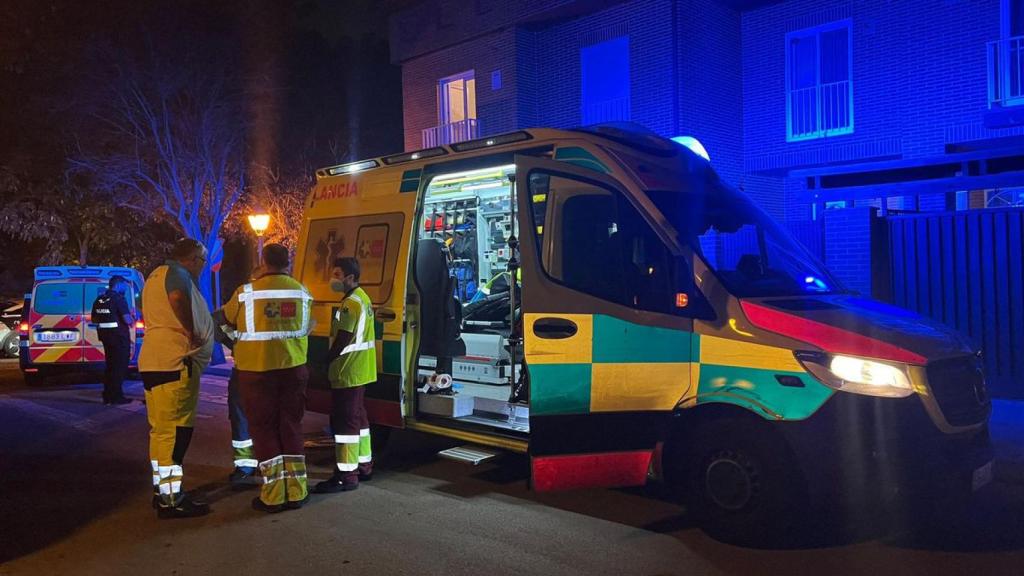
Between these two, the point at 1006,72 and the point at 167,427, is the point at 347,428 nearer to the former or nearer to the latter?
the point at 167,427

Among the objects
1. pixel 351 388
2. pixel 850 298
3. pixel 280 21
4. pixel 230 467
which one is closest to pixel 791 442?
pixel 850 298

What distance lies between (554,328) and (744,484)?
1509mm

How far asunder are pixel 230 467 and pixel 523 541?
3.32 m

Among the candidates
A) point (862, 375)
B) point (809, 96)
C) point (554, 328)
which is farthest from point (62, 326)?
point (809, 96)

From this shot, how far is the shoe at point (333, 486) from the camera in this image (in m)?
6.21

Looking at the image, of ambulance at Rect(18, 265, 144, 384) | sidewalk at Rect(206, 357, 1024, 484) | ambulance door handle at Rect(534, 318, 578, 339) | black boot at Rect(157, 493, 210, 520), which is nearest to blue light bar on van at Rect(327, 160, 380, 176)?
ambulance door handle at Rect(534, 318, 578, 339)

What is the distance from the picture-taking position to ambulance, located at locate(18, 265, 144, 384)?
12930mm

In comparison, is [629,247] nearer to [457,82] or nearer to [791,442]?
[791,442]

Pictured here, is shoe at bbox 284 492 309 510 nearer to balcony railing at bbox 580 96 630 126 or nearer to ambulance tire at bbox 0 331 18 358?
balcony railing at bbox 580 96 630 126

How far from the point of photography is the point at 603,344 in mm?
5199

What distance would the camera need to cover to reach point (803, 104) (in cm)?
1481

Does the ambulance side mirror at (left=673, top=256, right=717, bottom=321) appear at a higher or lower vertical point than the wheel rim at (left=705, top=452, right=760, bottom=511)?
higher

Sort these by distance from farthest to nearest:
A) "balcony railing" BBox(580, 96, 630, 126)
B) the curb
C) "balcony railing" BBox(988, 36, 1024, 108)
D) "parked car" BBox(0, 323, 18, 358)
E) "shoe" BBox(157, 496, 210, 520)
Answer: "parked car" BBox(0, 323, 18, 358) → "balcony railing" BBox(580, 96, 630, 126) → the curb → "balcony railing" BBox(988, 36, 1024, 108) → "shoe" BBox(157, 496, 210, 520)

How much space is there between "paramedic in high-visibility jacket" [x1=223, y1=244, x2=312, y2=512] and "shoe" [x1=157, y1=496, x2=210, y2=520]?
1.18ft
